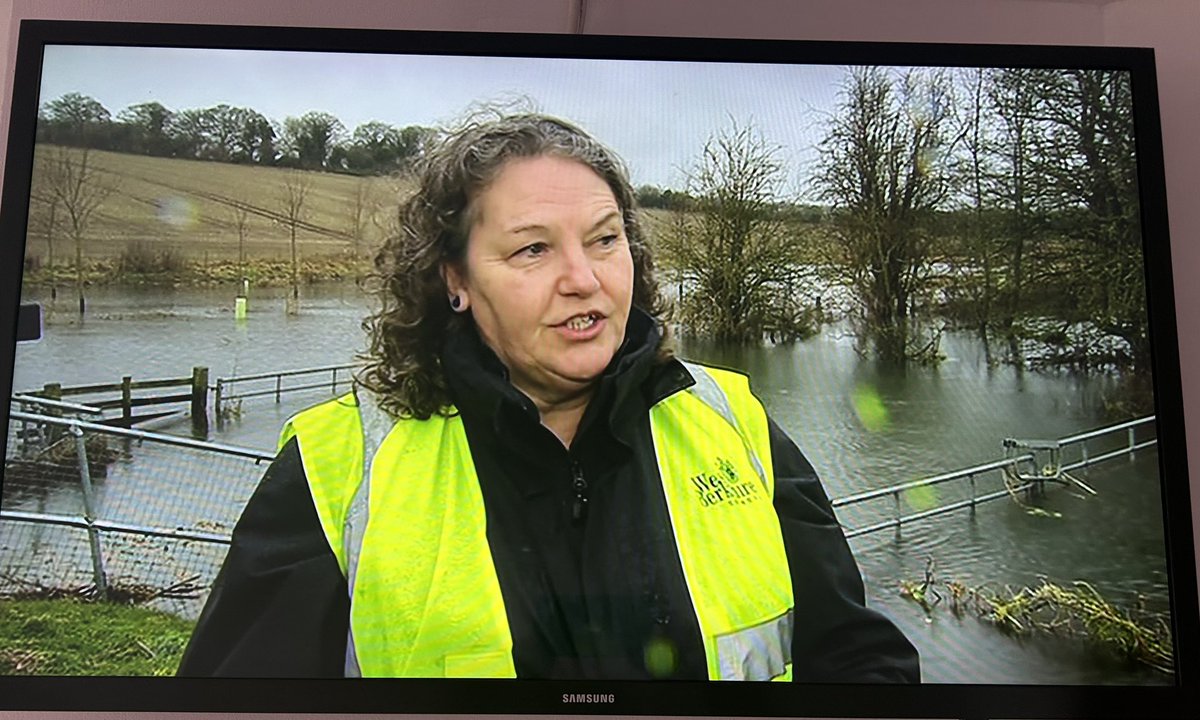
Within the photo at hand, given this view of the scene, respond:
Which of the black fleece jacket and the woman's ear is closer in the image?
the black fleece jacket

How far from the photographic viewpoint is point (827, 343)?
1.80 metres

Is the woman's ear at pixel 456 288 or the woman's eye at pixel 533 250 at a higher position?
the woman's eye at pixel 533 250

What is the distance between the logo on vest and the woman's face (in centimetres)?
26

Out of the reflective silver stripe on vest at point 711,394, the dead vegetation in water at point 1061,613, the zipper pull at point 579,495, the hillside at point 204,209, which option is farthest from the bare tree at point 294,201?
the dead vegetation in water at point 1061,613

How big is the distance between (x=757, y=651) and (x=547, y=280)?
72 cm

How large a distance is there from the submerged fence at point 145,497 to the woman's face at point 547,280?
313 mm

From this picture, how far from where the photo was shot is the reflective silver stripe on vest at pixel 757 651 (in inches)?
65.9

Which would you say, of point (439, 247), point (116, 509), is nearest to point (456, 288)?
point (439, 247)

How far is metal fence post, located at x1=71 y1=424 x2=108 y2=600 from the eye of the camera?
1.68 m

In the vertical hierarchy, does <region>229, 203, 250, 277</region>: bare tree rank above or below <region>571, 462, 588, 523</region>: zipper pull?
above

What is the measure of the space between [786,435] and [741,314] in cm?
23

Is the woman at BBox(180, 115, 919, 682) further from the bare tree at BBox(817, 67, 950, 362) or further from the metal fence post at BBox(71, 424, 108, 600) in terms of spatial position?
the bare tree at BBox(817, 67, 950, 362)

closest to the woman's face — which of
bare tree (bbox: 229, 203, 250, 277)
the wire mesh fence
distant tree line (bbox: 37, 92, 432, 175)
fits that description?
distant tree line (bbox: 37, 92, 432, 175)

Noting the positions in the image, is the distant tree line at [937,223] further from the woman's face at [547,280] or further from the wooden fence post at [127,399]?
the wooden fence post at [127,399]
